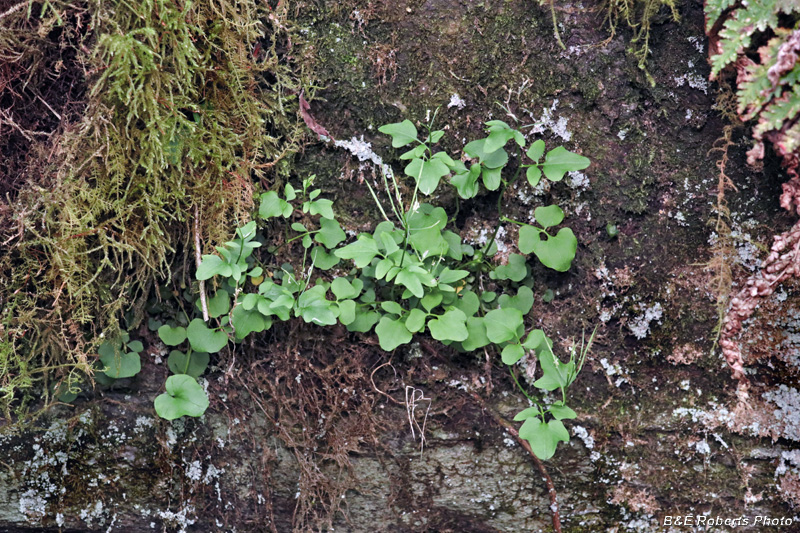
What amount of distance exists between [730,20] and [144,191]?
1.90 meters

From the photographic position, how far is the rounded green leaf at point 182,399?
1785 mm

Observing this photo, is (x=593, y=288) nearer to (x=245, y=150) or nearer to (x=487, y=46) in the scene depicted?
(x=487, y=46)

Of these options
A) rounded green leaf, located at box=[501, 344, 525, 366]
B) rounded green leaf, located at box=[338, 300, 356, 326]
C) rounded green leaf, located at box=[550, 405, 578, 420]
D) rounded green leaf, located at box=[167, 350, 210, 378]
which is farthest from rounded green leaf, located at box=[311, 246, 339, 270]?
rounded green leaf, located at box=[550, 405, 578, 420]

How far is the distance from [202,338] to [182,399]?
215 mm

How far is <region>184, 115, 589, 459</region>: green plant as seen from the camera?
69.3 inches

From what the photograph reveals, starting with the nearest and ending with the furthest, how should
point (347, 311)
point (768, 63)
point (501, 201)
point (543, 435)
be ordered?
point (768, 63) → point (543, 435) → point (347, 311) → point (501, 201)

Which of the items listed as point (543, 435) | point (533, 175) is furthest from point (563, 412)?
point (533, 175)

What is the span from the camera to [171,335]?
6.25 feet

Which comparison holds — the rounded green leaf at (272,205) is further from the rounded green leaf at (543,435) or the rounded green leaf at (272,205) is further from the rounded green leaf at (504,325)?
the rounded green leaf at (543,435)

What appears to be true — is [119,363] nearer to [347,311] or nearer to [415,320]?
[347,311]

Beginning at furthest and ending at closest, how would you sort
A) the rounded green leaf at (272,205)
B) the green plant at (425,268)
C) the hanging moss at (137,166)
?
1. the rounded green leaf at (272,205)
2. the green plant at (425,268)
3. the hanging moss at (137,166)

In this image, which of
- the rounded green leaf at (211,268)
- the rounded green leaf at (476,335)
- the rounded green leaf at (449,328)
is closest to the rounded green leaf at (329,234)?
the rounded green leaf at (211,268)

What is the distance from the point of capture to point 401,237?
184 cm

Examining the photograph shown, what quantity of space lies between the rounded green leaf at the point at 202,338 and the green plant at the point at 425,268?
19mm
